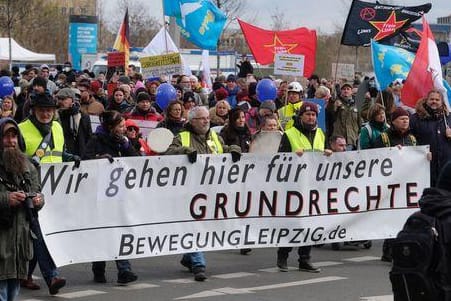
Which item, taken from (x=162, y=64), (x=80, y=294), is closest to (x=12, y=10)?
(x=162, y=64)

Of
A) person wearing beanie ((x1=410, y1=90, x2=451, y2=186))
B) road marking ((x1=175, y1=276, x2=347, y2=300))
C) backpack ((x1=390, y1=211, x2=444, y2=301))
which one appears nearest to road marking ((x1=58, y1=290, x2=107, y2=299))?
road marking ((x1=175, y1=276, x2=347, y2=300))

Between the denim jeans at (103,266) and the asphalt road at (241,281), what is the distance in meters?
0.13

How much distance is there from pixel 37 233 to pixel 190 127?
198 centimetres

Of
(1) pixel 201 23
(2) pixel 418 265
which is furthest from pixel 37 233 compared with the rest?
(1) pixel 201 23

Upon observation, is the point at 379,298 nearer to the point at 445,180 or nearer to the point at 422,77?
the point at 422,77

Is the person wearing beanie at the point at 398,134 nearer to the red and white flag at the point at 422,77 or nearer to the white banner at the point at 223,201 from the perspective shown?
the white banner at the point at 223,201

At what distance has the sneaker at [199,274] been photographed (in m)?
9.83

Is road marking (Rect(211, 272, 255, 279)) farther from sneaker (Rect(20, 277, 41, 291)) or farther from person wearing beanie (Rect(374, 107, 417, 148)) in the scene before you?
person wearing beanie (Rect(374, 107, 417, 148))

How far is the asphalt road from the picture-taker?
9062mm

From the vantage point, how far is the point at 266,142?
11.3 metres

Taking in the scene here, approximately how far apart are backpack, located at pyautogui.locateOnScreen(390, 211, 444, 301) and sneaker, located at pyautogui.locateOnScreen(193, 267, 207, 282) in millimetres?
5619

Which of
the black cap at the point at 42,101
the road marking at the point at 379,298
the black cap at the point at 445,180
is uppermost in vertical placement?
the black cap at the point at 445,180

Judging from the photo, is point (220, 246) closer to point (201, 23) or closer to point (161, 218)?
point (161, 218)

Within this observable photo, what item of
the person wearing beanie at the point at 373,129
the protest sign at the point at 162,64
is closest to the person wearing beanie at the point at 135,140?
the person wearing beanie at the point at 373,129
